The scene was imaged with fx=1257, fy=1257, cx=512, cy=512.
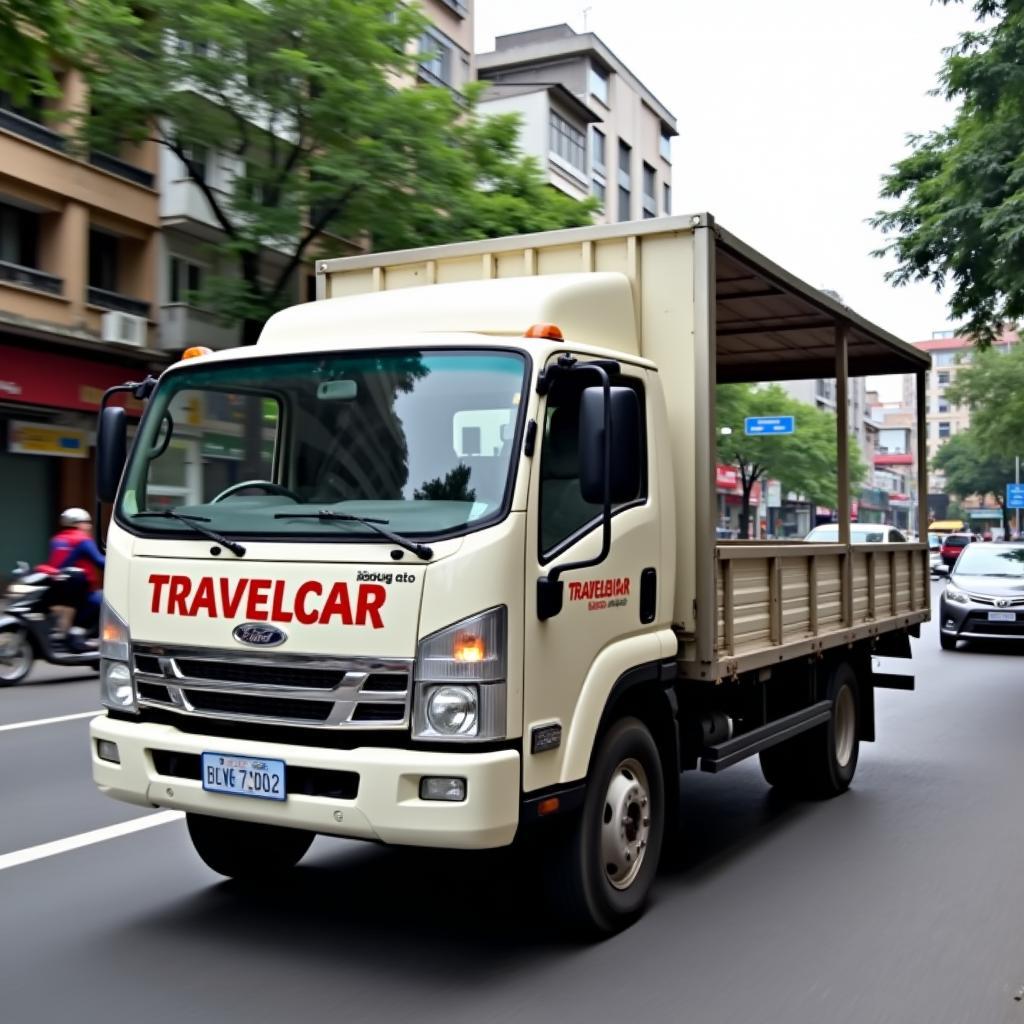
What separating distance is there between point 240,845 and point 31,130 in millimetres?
18239

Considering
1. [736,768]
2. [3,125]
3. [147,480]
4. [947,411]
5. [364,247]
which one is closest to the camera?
[147,480]

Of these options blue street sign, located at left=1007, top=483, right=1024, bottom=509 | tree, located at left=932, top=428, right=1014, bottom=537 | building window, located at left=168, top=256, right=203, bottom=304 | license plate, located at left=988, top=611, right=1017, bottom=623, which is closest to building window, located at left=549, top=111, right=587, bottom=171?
building window, located at left=168, top=256, right=203, bottom=304

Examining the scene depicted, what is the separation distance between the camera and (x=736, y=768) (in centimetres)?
836

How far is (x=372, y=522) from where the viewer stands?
4.25 meters

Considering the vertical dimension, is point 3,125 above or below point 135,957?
above

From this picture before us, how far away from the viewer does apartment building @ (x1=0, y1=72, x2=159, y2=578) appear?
20297 mm

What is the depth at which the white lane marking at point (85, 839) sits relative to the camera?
225 inches

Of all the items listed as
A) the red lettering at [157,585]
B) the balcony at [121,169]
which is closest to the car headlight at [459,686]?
the red lettering at [157,585]

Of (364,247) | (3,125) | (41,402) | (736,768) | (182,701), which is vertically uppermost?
(3,125)

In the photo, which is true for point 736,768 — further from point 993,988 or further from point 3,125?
point 3,125

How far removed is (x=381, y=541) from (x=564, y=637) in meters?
0.73

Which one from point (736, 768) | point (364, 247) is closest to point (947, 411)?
point (364, 247)

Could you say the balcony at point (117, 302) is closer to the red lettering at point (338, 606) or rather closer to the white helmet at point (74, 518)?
the white helmet at point (74, 518)

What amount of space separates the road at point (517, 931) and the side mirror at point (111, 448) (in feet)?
5.59
